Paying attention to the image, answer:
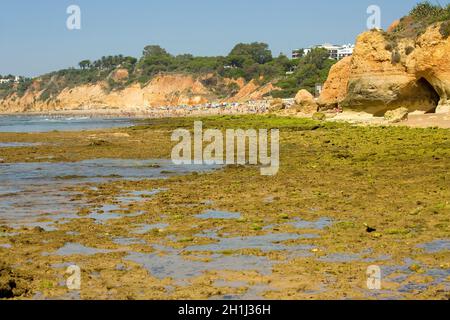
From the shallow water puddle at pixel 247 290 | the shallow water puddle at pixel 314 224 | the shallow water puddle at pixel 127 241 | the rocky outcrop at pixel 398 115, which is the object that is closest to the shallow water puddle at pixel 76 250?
the shallow water puddle at pixel 127 241

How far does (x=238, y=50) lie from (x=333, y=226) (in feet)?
608

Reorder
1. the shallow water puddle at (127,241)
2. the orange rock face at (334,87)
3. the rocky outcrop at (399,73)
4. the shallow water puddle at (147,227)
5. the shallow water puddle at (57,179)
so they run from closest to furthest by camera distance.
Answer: the shallow water puddle at (127,241), the shallow water puddle at (147,227), the shallow water puddle at (57,179), the rocky outcrop at (399,73), the orange rock face at (334,87)

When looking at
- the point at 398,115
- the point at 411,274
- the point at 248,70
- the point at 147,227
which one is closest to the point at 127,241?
the point at 147,227

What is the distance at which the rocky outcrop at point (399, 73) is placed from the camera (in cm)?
4247

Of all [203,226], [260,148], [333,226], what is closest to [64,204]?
[203,226]

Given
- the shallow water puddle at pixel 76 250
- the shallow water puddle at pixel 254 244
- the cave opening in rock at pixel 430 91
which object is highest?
the cave opening in rock at pixel 430 91

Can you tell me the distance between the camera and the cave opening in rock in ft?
147

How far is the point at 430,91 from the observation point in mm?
45562

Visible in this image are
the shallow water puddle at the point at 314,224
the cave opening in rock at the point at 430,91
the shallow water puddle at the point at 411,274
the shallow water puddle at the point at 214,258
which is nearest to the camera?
the shallow water puddle at the point at 411,274

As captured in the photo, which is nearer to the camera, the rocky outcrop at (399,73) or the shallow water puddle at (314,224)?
the shallow water puddle at (314,224)

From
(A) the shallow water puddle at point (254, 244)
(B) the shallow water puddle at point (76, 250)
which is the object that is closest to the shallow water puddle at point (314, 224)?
(A) the shallow water puddle at point (254, 244)

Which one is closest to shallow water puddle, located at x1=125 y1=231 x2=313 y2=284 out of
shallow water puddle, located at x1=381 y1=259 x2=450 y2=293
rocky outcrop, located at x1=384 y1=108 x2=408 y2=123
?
shallow water puddle, located at x1=381 y1=259 x2=450 y2=293

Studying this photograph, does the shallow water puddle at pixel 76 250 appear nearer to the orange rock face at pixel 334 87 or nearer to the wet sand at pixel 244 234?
the wet sand at pixel 244 234

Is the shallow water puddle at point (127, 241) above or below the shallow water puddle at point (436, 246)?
below
